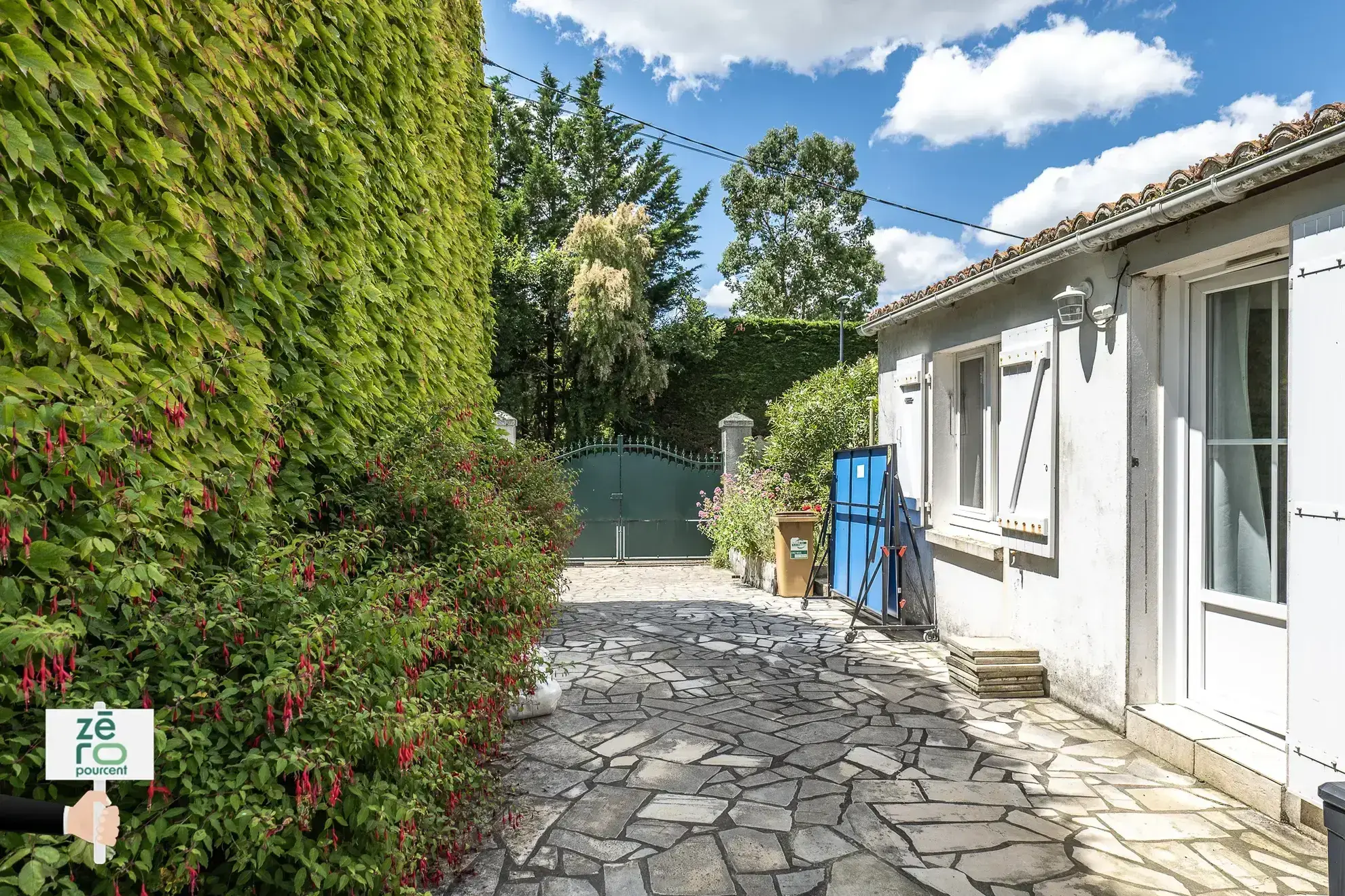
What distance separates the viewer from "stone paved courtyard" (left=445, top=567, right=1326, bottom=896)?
3.01 metres

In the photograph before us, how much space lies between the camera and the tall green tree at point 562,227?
1584 centimetres

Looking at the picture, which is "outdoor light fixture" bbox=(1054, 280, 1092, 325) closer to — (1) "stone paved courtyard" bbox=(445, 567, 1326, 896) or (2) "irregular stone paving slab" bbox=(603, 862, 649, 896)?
(1) "stone paved courtyard" bbox=(445, 567, 1326, 896)

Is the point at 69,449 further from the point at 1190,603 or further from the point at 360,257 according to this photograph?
the point at 1190,603

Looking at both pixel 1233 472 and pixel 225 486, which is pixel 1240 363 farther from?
pixel 225 486

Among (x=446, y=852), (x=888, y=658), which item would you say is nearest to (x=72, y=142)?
(x=446, y=852)

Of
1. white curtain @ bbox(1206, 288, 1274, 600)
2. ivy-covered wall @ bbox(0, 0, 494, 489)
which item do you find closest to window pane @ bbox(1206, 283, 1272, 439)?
white curtain @ bbox(1206, 288, 1274, 600)

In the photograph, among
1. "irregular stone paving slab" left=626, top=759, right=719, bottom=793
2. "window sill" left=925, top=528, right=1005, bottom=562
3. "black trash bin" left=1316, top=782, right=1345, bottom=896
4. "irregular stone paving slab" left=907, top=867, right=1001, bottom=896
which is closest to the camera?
"black trash bin" left=1316, top=782, right=1345, bottom=896

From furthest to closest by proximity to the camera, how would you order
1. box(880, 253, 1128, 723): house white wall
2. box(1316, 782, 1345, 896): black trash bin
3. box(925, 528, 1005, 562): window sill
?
box(925, 528, 1005, 562): window sill < box(880, 253, 1128, 723): house white wall < box(1316, 782, 1345, 896): black trash bin

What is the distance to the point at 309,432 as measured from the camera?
2990 millimetres

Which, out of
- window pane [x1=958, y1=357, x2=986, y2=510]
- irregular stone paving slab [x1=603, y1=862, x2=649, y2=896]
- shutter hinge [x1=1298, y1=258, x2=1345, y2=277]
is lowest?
irregular stone paving slab [x1=603, y1=862, x2=649, y2=896]

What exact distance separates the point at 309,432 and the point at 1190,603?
4724 millimetres

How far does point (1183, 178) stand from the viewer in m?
3.87

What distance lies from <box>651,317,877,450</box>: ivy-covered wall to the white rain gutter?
1087 centimetres

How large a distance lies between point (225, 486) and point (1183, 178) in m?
4.54
